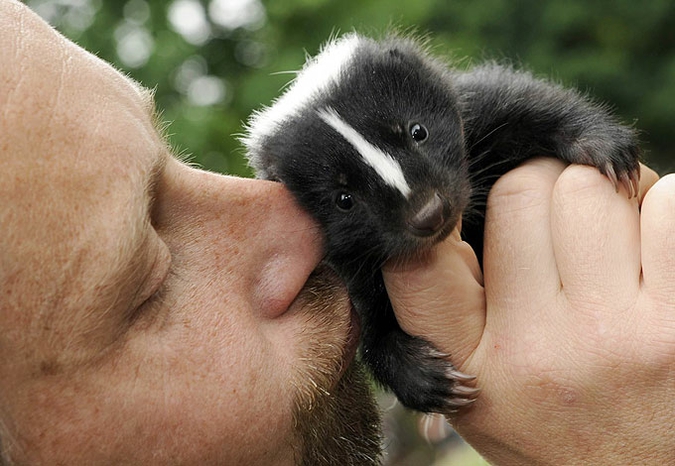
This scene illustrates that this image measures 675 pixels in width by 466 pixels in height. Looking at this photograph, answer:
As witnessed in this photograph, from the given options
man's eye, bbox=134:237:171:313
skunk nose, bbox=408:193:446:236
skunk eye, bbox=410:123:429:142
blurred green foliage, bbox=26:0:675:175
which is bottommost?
blurred green foliage, bbox=26:0:675:175

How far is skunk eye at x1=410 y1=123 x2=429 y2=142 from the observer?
228 centimetres

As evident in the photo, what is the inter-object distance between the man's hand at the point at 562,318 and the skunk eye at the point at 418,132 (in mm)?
252

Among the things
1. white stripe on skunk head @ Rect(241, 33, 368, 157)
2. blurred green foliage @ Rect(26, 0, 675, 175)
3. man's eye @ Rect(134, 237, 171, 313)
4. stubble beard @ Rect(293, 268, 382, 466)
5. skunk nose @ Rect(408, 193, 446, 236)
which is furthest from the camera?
blurred green foliage @ Rect(26, 0, 675, 175)

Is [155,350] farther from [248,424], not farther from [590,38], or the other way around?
[590,38]

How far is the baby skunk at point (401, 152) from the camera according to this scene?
2.16 meters

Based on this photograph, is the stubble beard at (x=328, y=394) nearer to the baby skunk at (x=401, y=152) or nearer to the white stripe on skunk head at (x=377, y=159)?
the baby skunk at (x=401, y=152)

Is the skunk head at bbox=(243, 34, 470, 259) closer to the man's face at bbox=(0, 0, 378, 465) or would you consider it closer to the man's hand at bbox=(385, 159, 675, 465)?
the man's hand at bbox=(385, 159, 675, 465)

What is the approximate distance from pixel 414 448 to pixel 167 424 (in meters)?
5.68

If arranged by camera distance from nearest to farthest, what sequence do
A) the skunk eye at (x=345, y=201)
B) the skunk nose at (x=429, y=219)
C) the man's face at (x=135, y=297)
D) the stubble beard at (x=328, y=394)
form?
the man's face at (x=135, y=297) < the stubble beard at (x=328, y=394) < the skunk nose at (x=429, y=219) < the skunk eye at (x=345, y=201)

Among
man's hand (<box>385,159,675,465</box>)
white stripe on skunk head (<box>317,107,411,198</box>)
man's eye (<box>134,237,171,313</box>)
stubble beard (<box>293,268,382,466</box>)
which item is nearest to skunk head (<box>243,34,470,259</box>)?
white stripe on skunk head (<box>317,107,411,198</box>)

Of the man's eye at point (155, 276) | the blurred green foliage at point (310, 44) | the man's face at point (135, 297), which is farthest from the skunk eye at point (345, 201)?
the blurred green foliage at point (310, 44)

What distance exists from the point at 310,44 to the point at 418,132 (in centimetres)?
591

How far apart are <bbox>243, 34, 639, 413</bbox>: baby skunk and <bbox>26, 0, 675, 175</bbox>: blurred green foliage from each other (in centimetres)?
368

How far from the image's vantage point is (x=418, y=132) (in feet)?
7.52
